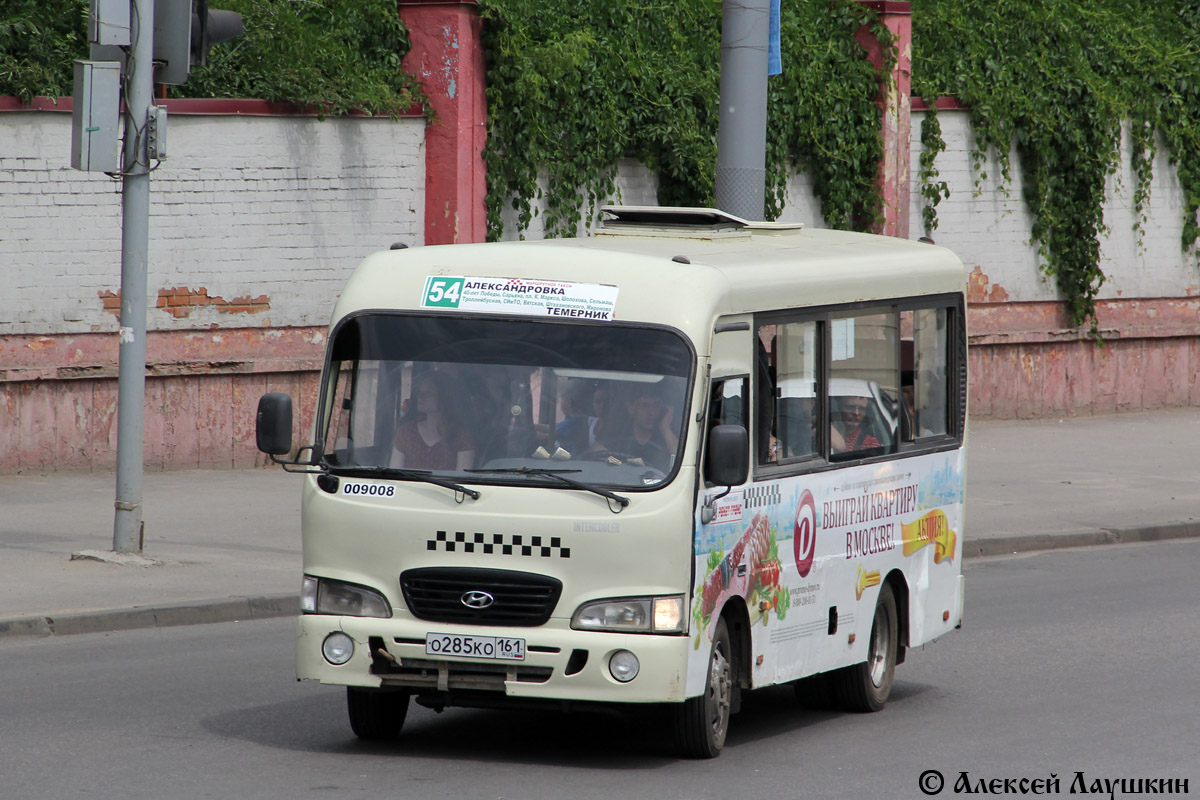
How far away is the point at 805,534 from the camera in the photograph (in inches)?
341

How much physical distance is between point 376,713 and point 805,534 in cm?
207

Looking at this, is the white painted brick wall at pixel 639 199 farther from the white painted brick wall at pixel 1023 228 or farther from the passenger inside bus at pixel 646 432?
the passenger inside bus at pixel 646 432

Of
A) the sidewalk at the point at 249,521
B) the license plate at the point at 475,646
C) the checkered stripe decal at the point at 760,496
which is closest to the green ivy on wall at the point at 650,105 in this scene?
the sidewalk at the point at 249,521

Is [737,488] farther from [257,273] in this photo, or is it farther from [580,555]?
[257,273]

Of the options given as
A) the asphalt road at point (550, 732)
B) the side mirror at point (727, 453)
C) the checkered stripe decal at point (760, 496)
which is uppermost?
the side mirror at point (727, 453)

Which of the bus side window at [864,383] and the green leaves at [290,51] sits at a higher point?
the green leaves at [290,51]

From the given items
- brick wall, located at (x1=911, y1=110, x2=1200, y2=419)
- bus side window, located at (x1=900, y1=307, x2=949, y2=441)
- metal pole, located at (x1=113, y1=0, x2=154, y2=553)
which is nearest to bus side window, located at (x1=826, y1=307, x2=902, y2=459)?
bus side window, located at (x1=900, y1=307, x2=949, y2=441)

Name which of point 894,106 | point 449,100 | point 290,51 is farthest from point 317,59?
point 894,106

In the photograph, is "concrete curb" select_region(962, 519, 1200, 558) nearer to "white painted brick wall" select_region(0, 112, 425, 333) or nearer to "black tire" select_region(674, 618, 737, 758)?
"white painted brick wall" select_region(0, 112, 425, 333)

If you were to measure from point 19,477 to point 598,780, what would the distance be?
33.4 feet

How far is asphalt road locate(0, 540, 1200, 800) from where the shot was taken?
747 centimetres

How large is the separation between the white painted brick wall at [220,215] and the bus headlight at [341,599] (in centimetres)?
949

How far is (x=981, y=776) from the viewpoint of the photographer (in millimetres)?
7844

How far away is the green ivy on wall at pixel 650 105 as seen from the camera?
19.2 m
